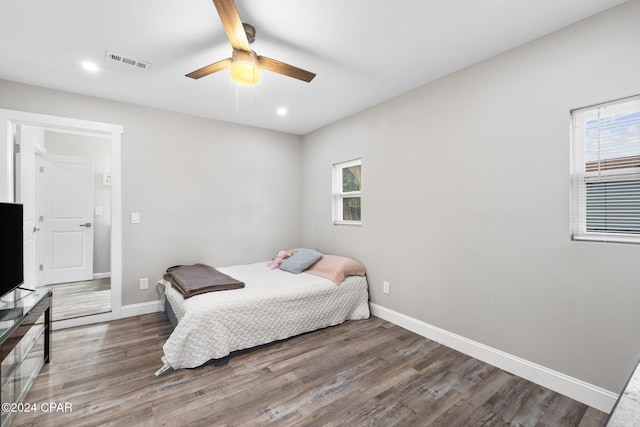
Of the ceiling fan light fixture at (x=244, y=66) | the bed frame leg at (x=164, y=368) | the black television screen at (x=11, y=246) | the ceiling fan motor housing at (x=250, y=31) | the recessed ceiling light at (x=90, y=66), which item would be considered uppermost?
the recessed ceiling light at (x=90, y=66)

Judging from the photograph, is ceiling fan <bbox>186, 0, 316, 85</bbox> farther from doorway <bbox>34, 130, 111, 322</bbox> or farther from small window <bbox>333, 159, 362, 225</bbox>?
doorway <bbox>34, 130, 111, 322</bbox>

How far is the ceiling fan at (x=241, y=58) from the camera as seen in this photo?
4.93 ft

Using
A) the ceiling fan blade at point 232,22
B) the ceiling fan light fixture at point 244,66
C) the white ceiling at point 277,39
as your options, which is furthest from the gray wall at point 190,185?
the ceiling fan blade at point 232,22

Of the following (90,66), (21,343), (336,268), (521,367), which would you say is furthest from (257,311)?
(90,66)

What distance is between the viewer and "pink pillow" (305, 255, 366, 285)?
314 centimetres

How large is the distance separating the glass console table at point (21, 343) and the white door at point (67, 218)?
9.49 feet

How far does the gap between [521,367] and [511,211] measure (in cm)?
116

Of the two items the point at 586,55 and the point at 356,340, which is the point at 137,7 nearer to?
the point at 586,55

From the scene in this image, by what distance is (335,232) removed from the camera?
3.90 meters

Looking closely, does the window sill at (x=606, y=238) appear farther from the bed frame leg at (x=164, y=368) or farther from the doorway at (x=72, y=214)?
the doorway at (x=72, y=214)

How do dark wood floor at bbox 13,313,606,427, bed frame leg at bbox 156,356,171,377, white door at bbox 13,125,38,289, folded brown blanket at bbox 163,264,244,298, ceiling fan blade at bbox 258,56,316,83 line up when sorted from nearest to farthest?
1. dark wood floor at bbox 13,313,606,427
2. ceiling fan blade at bbox 258,56,316,83
3. bed frame leg at bbox 156,356,171,377
4. folded brown blanket at bbox 163,264,244,298
5. white door at bbox 13,125,38,289

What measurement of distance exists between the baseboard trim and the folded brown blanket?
1.82 m

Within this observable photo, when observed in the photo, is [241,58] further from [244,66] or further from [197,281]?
[197,281]

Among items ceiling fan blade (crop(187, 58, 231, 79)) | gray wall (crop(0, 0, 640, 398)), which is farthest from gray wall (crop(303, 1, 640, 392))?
ceiling fan blade (crop(187, 58, 231, 79))
